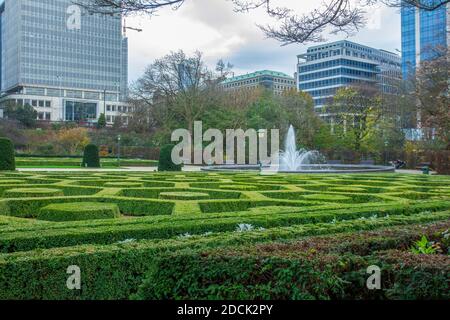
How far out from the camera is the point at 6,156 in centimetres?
2116

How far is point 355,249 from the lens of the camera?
4262 mm

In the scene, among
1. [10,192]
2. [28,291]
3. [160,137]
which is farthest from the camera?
[160,137]

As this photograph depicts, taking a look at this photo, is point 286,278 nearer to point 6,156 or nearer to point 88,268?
point 88,268

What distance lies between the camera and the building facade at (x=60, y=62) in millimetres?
76875

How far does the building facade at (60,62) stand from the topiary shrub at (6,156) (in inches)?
2155

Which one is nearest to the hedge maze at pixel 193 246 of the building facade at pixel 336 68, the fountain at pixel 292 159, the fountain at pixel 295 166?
the fountain at pixel 292 159

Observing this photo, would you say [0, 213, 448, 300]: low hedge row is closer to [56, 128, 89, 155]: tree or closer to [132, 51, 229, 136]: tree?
[132, 51, 229, 136]: tree

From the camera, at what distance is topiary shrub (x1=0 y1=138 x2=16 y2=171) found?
69.1 feet

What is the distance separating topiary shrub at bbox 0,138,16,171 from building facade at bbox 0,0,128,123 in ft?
180

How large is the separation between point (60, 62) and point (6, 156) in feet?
226
